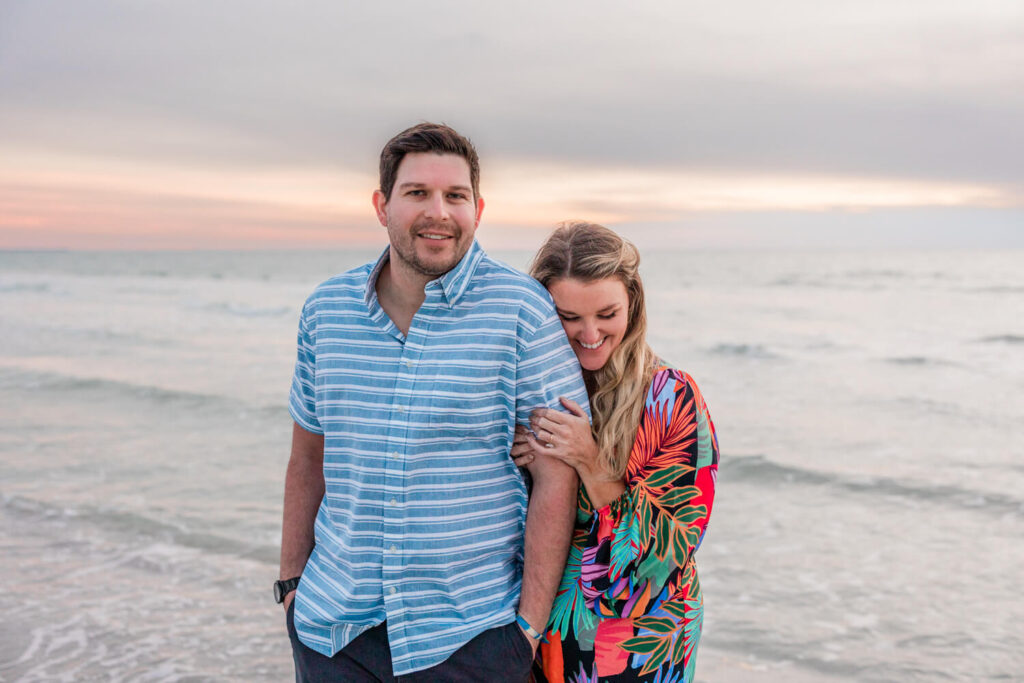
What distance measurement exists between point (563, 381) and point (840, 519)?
6.35 metres

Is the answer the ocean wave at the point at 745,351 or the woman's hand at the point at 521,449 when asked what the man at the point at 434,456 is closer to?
the woman's hand at the point at 521,449

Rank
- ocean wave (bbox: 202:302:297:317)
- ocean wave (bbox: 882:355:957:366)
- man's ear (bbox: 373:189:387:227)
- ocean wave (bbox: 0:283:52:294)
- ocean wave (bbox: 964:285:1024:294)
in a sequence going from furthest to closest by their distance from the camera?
1. ocean wave (bbox: 0:283:52:294)
2. ocean wave (bbox: 964:285:1024:294)
3. ocean wave (bbox: 202:302:297:317)
4. ocean wave (bbox: 882:355:957:366)
5. man's ear (bbox: 373:189:387:227)

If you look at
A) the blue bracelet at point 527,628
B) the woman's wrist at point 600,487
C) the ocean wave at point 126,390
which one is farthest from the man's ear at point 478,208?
the ocean wave at point 126,390

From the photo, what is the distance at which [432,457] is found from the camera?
2283 millimetres

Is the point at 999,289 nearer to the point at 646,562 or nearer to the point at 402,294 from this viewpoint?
the point at 646,562

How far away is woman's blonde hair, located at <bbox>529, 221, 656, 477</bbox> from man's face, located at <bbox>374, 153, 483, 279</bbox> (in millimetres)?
344

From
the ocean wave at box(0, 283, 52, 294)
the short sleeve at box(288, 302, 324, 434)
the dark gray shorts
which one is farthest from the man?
the ocean wave at box(0, 283, 52, 294)

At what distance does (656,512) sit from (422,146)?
130cm

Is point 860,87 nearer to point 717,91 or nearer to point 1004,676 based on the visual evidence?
point 717,91

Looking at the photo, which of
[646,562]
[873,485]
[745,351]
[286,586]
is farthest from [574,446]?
[745,351]

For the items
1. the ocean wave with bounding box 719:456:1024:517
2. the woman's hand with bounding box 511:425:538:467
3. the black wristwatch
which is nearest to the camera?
the woman's hand with bounding box 511:425:538:467

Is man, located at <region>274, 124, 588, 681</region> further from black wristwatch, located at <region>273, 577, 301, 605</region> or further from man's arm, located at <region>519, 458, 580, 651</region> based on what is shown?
black wristwatch, located at <region>273, 577, 301, 605</region>

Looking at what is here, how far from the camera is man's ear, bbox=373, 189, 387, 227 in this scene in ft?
8.22

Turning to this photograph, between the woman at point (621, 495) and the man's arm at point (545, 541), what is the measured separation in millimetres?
64
